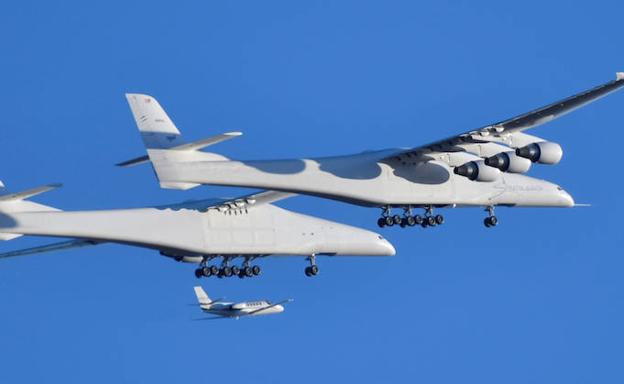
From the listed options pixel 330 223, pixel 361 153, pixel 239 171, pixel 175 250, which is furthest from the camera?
pixel 330 223

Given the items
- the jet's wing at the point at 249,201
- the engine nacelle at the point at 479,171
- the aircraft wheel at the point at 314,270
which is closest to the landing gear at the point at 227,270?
the aircraft wheel at the point at 314,270

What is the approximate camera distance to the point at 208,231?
65312 mm

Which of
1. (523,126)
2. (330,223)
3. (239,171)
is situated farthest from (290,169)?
(330,223)

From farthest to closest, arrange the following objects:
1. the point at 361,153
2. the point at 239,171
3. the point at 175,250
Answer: the point at 175,250 < the point at 361,153 < the point at 239,171

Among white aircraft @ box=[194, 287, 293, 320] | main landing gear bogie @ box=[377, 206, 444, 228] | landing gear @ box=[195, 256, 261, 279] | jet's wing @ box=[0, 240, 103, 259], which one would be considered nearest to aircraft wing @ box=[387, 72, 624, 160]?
main landing gear bogie @ box=[377, 206, 444, 228]

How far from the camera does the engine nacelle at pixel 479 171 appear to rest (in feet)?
192

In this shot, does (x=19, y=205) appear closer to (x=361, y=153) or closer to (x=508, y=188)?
(x=361, y=153)

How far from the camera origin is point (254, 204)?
66.6m

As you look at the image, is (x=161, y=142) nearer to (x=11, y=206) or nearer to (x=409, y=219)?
(x=11, y=206)

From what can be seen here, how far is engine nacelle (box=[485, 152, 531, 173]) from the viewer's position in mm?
57844

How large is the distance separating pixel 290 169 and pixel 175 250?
9060 mm

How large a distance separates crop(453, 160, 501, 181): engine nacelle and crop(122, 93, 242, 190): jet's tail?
25.2 ft

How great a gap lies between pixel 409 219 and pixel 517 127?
16.9 ft

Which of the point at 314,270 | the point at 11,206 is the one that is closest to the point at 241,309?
the point at 314,270
